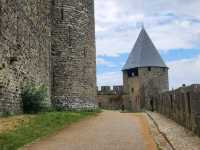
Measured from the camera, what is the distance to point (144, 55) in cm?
4788

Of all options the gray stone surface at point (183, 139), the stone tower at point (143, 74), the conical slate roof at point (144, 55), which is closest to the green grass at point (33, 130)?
the gray stone surface at point (183, 139)

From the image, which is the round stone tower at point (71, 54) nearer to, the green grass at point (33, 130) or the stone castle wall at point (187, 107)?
the green grass at point (33, 130)

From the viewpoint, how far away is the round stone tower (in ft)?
78.5

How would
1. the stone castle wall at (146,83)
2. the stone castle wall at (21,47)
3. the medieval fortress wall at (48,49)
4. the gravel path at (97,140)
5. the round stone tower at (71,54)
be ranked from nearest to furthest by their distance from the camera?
the gravel path at (97,140) → the stone castle wall at (21,47) → the medieval fortress wall at (48,49) → the round stone tower at (71,54) → the stone castle wall at (146,83)

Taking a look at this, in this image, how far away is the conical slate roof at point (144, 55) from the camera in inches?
1855

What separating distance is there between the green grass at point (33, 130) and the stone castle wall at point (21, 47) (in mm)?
1502

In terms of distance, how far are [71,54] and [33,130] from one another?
1156cm

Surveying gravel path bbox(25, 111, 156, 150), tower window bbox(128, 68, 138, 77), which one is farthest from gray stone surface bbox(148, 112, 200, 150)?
tower window bbox(128, 68, 138, 77)

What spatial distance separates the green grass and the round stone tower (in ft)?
18.3

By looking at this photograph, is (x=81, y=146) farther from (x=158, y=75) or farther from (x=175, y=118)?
(x=158, y=75)

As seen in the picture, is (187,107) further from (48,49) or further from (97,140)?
(48,49)

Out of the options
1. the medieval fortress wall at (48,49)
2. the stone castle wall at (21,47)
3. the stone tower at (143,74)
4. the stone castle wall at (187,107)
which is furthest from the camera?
the stone tower at (143,74)

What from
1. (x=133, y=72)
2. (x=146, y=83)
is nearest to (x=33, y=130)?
(x=146, y=83)

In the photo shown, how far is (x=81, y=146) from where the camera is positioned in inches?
416
